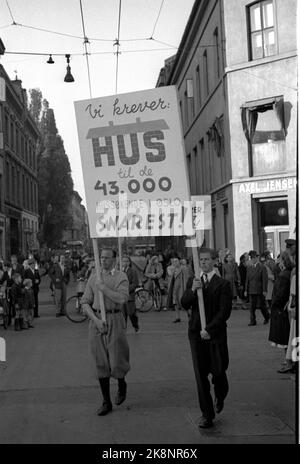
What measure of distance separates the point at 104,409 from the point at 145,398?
0.81 m

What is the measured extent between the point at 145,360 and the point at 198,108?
22.3 metres

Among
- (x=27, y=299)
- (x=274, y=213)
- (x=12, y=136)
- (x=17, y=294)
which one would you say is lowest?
(x=27, y=299)

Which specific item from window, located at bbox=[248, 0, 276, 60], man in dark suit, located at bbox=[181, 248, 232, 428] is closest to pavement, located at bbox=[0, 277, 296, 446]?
man in dark suit, located at bbox=[181, 248, 232, 428]

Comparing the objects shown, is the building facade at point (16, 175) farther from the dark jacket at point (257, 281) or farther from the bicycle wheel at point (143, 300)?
the dark jacket at point (257, 281)

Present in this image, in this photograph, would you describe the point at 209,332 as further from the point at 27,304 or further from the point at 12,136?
the point at 12,136

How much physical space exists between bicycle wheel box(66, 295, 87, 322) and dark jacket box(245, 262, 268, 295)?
4175 millimetres

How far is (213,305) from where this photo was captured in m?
5.73

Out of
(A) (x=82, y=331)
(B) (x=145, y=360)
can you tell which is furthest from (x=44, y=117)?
(B) (x=145, y=360)

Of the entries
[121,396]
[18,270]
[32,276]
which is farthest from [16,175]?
[121,396]

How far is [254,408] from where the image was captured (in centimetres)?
612

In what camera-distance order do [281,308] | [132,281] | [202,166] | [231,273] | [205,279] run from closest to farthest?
[205,279] → [281,308] → [132,281] → [231,273] → [202,166]

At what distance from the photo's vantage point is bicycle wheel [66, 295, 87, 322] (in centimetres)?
1513

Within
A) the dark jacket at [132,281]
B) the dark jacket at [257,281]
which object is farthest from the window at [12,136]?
the dark jacket at [257,281]

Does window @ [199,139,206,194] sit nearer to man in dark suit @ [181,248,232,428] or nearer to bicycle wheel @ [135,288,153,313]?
bicycle wheel @ [135,288,153,313]
